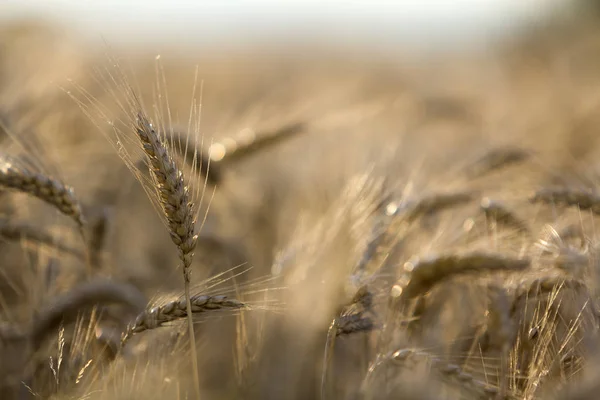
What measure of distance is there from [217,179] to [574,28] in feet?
38.3

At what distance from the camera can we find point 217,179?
8.04 ft

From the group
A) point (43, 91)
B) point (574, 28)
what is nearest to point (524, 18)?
point (574, 28)

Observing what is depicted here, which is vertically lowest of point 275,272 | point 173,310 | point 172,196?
point 275,272

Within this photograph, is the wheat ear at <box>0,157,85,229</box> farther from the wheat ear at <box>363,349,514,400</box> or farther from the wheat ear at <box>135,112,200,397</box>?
the wheat ear at <box>363,349,514,400</box>

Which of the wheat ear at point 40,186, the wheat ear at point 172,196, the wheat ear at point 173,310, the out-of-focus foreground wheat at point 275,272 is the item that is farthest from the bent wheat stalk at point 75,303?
the wheat ear at point 172,196

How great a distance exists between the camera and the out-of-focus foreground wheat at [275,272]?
4.85 feet

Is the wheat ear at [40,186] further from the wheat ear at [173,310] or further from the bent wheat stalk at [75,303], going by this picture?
the wheat ear at [173,310]

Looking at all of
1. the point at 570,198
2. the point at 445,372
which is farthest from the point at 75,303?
the point at 570,198

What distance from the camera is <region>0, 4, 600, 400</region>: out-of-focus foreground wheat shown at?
148 cm

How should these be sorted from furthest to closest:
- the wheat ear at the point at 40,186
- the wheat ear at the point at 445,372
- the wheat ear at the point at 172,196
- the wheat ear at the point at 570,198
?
the wheat ear at the point at 570,198
the wheat ear at the point at 40,186
the wheat ear at the point at 445,372
the wheat ear at the point at 172,196

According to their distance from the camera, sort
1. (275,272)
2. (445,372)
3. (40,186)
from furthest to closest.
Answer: (275,272)
(40,186)
(445,372)

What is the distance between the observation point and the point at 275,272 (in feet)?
6.27

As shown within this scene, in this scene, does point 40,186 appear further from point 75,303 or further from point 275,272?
point 275,272

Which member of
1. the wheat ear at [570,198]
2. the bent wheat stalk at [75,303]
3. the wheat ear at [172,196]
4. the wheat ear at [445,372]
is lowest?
the wheat ear at [445,372]
